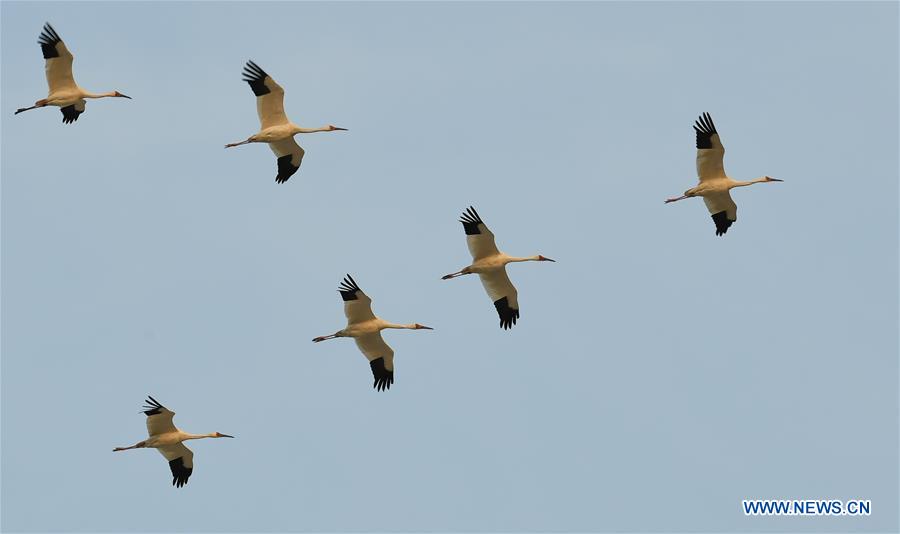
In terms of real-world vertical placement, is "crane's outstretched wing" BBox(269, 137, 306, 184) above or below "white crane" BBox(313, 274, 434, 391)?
above

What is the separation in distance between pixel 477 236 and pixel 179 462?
7481mm

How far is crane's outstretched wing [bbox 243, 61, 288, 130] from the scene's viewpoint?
36.3 m

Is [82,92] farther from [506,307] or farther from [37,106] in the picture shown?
[506,307]

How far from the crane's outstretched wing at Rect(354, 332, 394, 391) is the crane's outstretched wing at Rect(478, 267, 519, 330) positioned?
7.79ft

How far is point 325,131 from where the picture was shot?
3859 cm

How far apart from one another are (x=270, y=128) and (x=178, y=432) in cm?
651

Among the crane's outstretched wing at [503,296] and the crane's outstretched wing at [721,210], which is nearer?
the crane's outstretched wing at [503,296]

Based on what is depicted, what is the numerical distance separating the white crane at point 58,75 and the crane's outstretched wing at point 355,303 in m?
7.75

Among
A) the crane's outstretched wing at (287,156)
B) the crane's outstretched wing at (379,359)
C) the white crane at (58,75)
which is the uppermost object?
the white crane at (58,75)

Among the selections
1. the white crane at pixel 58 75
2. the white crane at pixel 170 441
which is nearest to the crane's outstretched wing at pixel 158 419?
the white crane at pixel 170 441

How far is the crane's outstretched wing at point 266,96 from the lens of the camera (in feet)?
119

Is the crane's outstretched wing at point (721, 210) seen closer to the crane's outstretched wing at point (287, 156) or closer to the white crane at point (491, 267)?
the white crane at point (491, 267)

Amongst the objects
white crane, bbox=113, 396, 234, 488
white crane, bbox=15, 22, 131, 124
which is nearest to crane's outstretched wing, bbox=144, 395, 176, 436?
white crane, bbox=113, 396, 234, 488

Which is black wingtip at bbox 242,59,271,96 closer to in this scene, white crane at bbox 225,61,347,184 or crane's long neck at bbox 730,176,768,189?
white crane at bbox 225,61,347,184
